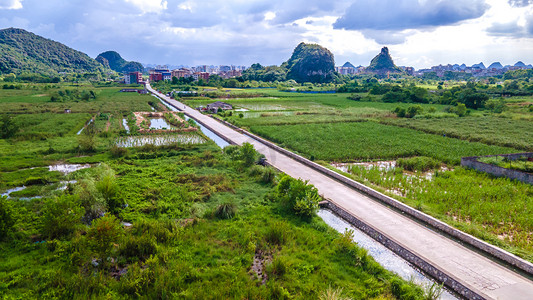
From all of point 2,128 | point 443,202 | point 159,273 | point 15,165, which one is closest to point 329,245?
point 159,273

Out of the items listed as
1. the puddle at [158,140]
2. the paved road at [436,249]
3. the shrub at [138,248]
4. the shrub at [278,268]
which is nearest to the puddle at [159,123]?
the puddle at [158,140]

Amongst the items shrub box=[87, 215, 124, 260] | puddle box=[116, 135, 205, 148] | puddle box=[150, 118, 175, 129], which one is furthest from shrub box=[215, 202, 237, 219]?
puddle box=[150, 118, 175, 129]

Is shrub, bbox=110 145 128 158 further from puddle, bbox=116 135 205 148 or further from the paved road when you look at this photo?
the paved road

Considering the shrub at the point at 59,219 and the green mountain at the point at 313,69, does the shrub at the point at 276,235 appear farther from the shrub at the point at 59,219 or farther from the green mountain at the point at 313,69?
the green mountain at the point at 313,69

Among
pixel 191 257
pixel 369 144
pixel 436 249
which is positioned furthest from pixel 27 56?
pixel 436 249

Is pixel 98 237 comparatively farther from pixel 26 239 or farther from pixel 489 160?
pixel 489 160

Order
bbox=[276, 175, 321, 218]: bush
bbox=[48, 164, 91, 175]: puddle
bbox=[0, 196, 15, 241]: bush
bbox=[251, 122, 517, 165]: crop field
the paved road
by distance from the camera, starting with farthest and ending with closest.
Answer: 1. bbox=[251, 122, 517, 165]: crop field
2. bbox=[48, 164, 91, 175]: puddle
3. bbox=[276, 175, 321, 218]: bush
4. bbox=[0, 196, 15, 241]: bush
5. the paved road
